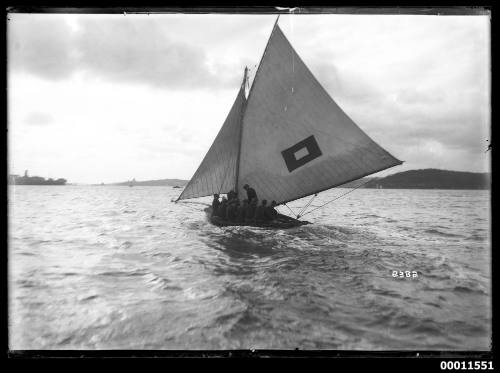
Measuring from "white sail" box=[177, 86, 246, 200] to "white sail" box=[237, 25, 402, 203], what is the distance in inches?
71.9

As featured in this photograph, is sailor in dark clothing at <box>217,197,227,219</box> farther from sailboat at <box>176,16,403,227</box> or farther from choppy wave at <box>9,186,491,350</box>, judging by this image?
choppy wave at <box>9,186,491,350</box>

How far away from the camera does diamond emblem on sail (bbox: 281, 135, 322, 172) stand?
14953mm

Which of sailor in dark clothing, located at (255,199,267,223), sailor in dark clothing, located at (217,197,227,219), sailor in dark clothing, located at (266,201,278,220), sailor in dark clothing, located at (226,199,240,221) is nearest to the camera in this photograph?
sailor in dark clothing, located at (255,199,267,223)

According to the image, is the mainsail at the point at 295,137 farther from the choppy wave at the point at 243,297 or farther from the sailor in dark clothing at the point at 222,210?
the choppy wave at the point at 243,297

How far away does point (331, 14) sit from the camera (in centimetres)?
536

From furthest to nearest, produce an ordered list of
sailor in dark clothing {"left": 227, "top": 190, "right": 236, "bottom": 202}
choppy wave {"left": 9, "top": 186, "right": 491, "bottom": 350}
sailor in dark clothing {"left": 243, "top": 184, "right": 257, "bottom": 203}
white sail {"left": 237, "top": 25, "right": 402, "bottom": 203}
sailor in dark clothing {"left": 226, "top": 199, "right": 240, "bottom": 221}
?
sailor in dark clothing {"left": 227, "top": 190, "right": 236, "bottom": 202} < sailor in dark clothing {"left": 243, "top": 184, "right": 257, "bottom": 203} < sailor in dark clothing {"left": 226, "top": 199, "right": 240, "bottom": 221} < white sail {"left": 237, "top": 25, "right": 402, "bottom": 203} < choppy wave {"left": 9, "top": 186, "right": 491, "bottom": 350}

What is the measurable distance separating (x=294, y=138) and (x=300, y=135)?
316 mm

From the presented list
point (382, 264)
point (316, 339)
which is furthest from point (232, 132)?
point (316, 339)

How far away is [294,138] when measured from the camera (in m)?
15.2

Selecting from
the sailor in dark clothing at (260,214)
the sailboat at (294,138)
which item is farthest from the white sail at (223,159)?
the sailor in dark clothing at (260,214)

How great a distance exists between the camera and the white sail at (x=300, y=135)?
14500mm

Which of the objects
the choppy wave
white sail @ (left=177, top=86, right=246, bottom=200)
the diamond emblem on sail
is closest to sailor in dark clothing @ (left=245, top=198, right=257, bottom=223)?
the diamond emblem on sail

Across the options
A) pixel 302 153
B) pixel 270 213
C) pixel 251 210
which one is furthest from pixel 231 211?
pixel 302 153
